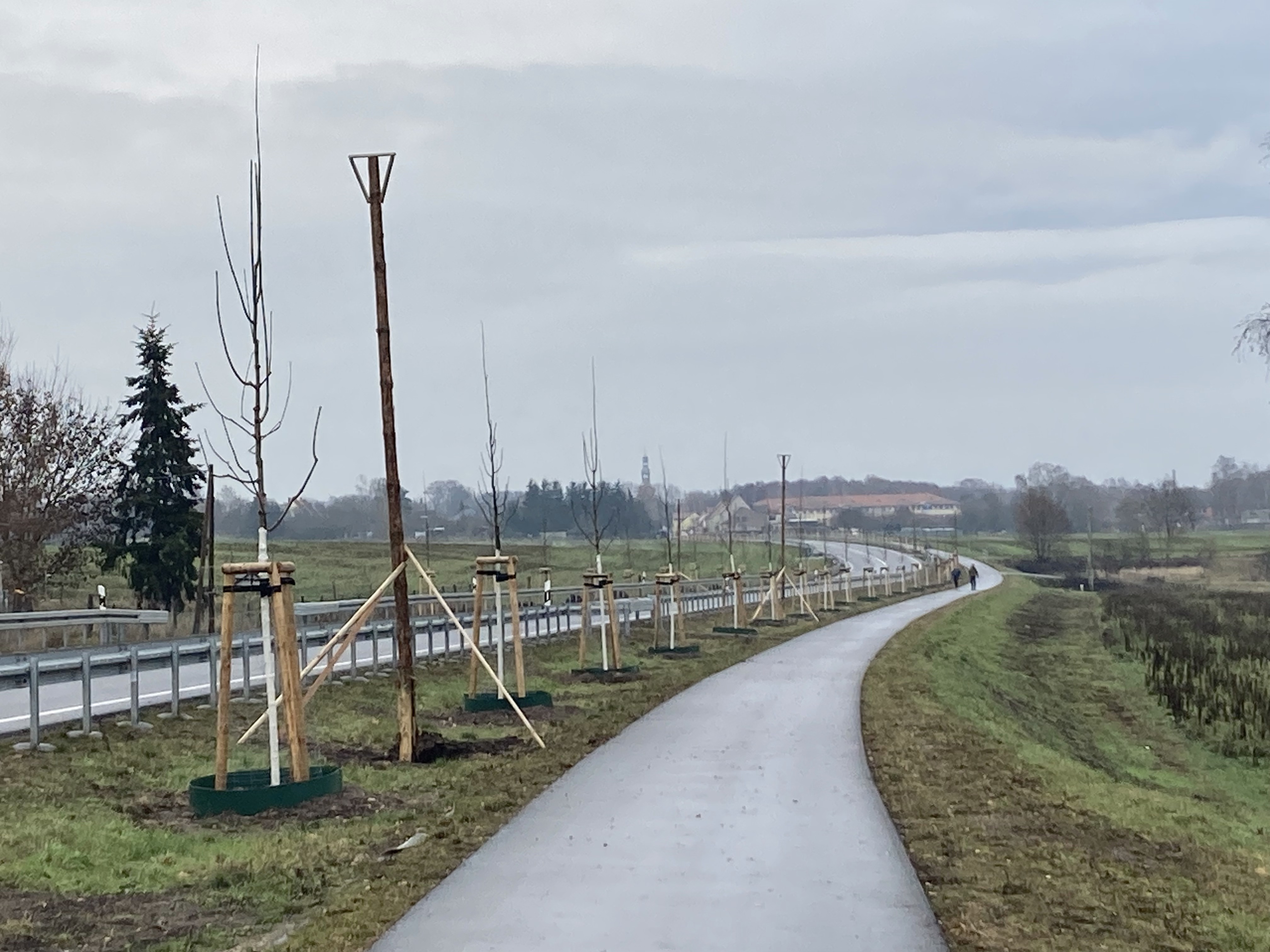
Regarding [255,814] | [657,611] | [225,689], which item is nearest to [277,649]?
[225,689]

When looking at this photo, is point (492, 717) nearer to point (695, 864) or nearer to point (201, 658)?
point (201, 658)

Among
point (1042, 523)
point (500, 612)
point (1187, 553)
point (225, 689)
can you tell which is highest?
point (500, 612)

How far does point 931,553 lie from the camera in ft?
406

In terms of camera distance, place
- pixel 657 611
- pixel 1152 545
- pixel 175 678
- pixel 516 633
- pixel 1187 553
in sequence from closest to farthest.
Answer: pixel 175 678 → pixel 516 633 → pixel 657 611 → pixel 1187 553 → pixel 1152 545

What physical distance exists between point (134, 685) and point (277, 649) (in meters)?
3.62

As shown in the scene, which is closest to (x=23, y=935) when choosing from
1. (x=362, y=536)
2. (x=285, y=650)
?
(x=285, y=650)

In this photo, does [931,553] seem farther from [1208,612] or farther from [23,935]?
[23,935]

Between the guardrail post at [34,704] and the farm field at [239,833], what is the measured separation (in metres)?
0.33

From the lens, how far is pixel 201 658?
18.8 m

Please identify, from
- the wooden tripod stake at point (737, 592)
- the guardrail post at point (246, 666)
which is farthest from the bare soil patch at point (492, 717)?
the wooden tripod stake at point (737, 592)

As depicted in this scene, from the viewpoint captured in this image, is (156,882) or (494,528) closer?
(156,882)

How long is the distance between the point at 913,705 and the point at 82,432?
28.6 m

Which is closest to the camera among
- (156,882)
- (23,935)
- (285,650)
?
(23,935)

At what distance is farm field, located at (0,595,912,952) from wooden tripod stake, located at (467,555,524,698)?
546 mm
